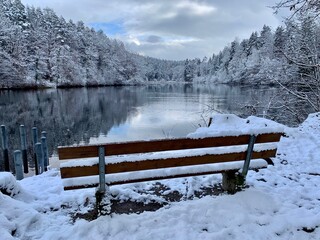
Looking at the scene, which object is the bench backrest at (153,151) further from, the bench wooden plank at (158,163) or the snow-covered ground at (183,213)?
the snow-covered ground at (183,213)

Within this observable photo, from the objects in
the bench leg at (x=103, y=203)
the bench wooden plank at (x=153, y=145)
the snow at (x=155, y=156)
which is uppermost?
the bench wooden plank at (x=153, y=145)

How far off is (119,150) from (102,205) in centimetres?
84

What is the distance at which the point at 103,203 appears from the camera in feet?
12.5

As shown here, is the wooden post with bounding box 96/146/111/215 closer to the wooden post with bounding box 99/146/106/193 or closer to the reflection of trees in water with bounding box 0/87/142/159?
the wooden post with bounding box 99/146/106/193

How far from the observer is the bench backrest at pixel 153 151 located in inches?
140

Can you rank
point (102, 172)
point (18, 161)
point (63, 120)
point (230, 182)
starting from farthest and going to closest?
1. point (63, 120)
2. point (18, 161)
3. point (230, 182)
4. point (102, 172)

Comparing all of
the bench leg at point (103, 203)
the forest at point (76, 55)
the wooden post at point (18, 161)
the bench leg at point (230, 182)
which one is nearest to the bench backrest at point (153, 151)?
the bench leg at point (103, 203)

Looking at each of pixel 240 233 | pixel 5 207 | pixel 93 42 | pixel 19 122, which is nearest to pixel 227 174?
pixel 240 233

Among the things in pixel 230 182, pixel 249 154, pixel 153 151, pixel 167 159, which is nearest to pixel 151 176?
pixel 167 159

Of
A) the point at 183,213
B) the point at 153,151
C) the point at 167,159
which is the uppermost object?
the point at 153,151

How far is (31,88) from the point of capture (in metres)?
48.9

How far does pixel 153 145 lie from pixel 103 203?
1.08 m

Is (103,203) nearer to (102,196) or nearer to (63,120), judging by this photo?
(102,196)

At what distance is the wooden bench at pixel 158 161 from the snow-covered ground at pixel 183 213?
1.12ft
